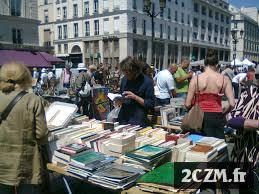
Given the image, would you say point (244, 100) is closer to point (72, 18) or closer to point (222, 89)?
point (222, 89)

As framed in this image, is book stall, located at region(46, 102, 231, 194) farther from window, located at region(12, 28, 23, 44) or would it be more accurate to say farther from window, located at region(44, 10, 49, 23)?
window, located at region(44, 10, 49, 23)

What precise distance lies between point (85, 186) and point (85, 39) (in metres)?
48.9

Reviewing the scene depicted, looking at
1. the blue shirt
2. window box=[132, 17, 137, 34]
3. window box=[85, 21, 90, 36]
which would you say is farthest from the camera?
window box=[85, 21, 90, 36]

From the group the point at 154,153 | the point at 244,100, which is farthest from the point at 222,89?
the point at 154,153

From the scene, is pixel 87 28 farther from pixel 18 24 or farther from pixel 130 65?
pixel 130 65

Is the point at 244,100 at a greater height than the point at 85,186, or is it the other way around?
the point at 244,100

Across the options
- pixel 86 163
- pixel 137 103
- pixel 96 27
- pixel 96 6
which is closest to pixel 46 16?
pixel 96 6

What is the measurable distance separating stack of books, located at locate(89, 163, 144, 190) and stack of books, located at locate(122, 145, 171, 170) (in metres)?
0.09

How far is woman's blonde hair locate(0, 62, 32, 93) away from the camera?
119 inches

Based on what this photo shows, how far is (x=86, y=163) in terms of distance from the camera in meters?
3.26

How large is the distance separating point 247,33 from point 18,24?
79.2 metres

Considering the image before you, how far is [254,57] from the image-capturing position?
104 meters

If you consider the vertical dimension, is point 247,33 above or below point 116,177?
above

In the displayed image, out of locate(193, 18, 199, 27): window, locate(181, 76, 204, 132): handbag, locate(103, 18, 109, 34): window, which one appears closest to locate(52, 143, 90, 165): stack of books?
locate(181, 76, 204, 132): handbag
